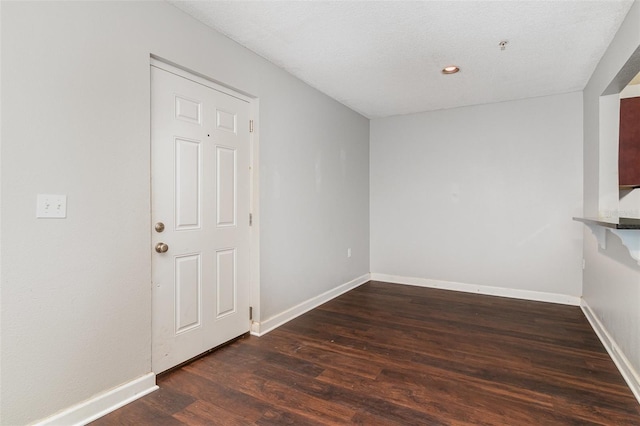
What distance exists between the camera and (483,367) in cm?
239

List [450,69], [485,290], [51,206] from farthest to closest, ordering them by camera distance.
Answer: [485,290], [450,69], [51,206]

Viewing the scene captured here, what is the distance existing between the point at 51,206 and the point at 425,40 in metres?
2.79

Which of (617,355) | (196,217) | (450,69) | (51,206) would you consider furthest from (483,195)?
(51,206)

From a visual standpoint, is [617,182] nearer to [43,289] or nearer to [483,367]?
[483,367]

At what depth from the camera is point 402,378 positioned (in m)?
2.24

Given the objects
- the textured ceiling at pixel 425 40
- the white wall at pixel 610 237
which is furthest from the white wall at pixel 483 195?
the textured ceiling at pixel 425 40

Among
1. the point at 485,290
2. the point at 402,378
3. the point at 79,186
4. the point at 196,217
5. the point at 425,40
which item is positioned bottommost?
the point at 402,378

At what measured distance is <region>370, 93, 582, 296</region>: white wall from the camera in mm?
3936

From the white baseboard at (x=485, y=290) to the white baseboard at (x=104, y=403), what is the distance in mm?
3601

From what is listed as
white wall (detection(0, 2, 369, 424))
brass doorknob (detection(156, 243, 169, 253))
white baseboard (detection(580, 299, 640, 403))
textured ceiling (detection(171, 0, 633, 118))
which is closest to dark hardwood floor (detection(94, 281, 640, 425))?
white baseboard (detection(580, 299, 640, 403))

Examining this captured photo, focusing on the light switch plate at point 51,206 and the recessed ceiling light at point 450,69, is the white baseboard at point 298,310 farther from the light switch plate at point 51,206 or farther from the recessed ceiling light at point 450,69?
the recessed ceiling light at point 450,69

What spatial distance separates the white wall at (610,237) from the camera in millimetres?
2174

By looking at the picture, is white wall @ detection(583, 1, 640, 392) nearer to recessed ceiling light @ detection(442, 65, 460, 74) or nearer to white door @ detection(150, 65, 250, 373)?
recessed ceiling light @ detection(442, 65, 460, 74)

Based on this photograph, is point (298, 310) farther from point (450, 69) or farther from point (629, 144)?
point (629, 144)
